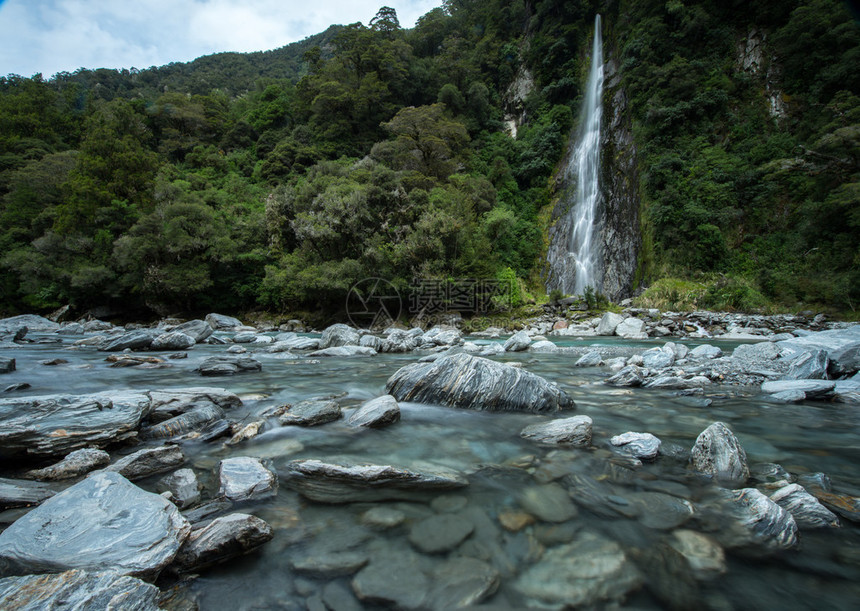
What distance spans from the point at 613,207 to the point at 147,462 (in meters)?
29.6

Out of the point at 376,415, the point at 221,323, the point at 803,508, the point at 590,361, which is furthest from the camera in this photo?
the point at 221,323

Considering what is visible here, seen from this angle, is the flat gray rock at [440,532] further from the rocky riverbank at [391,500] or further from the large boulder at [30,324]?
the large boulder at [30,324]

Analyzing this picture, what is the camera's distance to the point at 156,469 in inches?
94.0

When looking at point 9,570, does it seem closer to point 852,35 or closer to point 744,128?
point 744,128

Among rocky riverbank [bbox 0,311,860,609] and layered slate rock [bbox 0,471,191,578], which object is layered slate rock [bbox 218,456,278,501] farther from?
layered slate rock [bbox 0,471,191,578]

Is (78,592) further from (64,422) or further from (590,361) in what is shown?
(590,361)

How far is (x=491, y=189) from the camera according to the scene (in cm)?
2492

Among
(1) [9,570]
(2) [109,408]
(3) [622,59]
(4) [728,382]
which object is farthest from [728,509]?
(3) [622,59]

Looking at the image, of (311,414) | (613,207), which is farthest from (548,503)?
(613,207)

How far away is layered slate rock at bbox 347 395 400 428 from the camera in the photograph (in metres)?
3.39

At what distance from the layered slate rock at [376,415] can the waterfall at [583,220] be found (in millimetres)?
23942


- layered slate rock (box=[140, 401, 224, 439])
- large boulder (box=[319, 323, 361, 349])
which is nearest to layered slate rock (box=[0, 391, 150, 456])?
layered slate rock (box=[140, 401, 224, 439])

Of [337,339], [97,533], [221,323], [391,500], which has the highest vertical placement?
[97,533]

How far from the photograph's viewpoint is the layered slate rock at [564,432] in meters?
2.94
